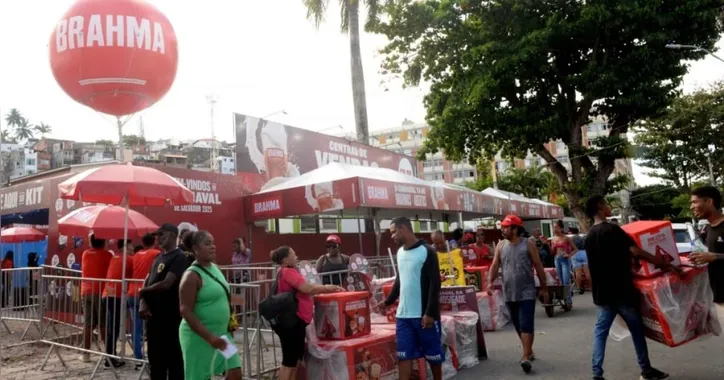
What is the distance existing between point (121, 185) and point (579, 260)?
1084 centimetres

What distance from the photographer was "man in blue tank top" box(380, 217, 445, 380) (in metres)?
4.86

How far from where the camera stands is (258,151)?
15742 mm

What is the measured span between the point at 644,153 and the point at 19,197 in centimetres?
3748

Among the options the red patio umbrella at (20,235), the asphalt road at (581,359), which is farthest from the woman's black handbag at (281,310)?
the red patio umbrella at (20,235)

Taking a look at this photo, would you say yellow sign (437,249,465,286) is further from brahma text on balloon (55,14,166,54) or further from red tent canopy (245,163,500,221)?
brahma text on balloon (55,14,166,54)

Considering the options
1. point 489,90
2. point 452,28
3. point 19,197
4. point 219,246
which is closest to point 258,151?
point 219,246

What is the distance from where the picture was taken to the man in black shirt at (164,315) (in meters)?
4.71

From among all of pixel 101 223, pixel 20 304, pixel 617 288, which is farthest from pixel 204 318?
pixel 20 304

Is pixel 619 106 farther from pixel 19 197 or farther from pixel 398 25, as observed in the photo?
pixel 19 197

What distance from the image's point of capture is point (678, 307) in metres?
5.01

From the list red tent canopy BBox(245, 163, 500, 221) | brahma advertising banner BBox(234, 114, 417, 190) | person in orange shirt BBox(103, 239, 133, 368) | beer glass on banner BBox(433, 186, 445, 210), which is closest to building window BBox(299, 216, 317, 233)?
brahma advertising banner BBox(234, 114, 417, 190)

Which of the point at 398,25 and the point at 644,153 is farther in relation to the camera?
the point at 644,153

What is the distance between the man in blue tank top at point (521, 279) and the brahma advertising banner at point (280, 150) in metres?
9.36

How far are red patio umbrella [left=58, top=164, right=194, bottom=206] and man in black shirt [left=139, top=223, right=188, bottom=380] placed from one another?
1923 millimetres
